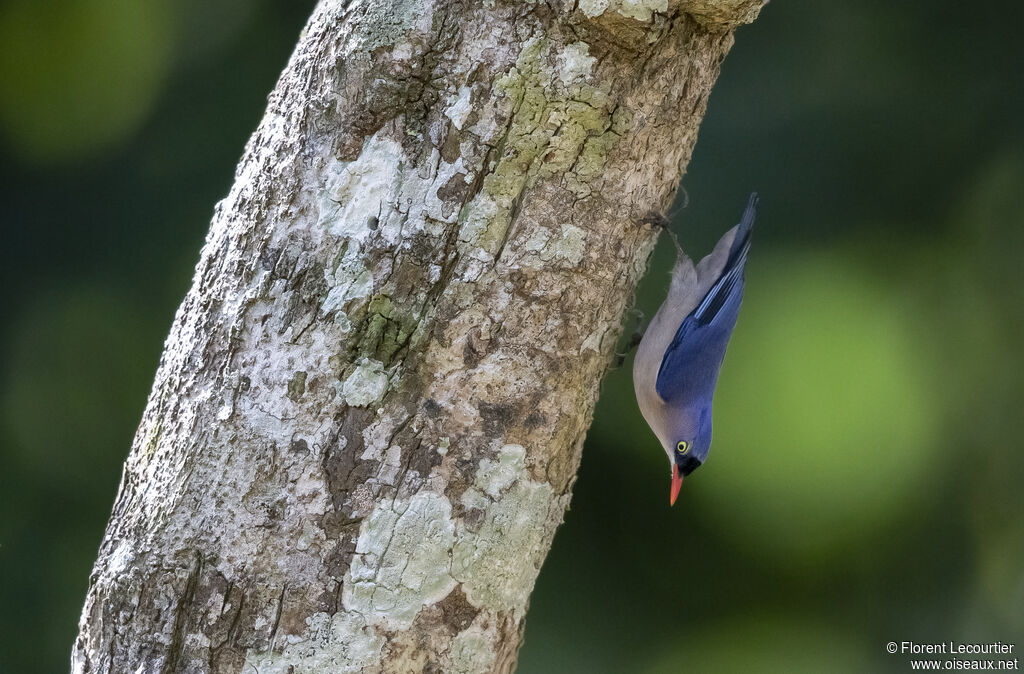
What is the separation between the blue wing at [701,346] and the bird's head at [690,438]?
3.3 inches

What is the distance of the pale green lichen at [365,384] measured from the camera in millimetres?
2076

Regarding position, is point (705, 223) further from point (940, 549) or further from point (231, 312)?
point (231, 312)

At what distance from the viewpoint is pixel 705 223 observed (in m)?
4.39

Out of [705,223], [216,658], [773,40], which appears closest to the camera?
[216,658]

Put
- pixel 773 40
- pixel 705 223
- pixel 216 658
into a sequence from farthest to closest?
1. pixel 773 40
2. pixel 705 223
3. pixel 216 658

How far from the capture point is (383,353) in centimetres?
210

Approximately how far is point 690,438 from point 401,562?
162 centimetres

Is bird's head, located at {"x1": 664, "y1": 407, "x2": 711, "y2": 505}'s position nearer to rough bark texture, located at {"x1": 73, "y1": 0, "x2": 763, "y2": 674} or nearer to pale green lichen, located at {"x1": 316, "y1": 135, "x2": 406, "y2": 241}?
rough bark texture, located at {"x1": 73, "y1": 0, "x2": 763, "y2": 674}

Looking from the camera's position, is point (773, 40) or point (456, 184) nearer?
point (456, 184)

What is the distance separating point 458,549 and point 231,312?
0.79 metres

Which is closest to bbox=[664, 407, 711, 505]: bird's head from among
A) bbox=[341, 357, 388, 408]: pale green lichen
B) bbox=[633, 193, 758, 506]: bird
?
bbox=[633, 193, 758, 506]: bird

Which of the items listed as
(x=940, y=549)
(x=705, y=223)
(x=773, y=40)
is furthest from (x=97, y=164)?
(x=940, y=549)

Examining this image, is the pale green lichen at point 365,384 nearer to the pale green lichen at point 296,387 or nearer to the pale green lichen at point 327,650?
the pale green lichen at point 296,387

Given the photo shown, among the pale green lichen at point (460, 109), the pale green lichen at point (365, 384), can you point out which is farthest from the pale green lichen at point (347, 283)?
the pale green lichen at point (460, 109)
